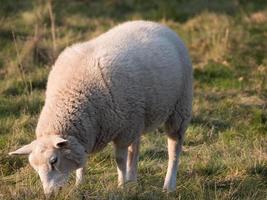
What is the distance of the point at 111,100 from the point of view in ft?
14.8

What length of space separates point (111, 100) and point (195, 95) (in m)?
2.81

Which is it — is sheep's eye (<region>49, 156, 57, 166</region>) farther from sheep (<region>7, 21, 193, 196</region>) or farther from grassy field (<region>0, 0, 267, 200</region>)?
grassy field (<region>0, 0, 267, 200</region>)

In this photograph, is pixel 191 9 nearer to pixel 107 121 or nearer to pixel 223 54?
pixel 223 54

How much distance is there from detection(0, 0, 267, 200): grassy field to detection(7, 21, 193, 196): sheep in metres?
0.18

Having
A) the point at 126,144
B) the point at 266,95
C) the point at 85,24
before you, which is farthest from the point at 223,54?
the point at 126,144

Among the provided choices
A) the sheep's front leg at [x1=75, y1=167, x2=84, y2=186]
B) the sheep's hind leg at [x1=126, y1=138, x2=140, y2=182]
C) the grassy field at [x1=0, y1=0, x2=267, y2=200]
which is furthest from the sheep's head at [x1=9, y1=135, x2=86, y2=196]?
the sheep's hind leg at [x1=126, y1=138, x2=140, y2=182]

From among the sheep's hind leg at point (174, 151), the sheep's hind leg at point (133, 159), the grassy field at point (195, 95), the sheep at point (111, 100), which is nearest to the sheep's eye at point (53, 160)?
the sheep at point (111, 100)

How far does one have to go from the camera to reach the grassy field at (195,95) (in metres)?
4.68

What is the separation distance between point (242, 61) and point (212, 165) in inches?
129

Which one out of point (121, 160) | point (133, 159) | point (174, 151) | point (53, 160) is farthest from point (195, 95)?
point (53, 160)

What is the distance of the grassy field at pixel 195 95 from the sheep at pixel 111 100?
183 mm

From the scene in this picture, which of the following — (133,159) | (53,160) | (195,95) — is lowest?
(195,95)

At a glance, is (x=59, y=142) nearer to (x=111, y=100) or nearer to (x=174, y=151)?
(x=111, y=100)

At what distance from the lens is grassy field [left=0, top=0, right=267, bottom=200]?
15.4 ft
